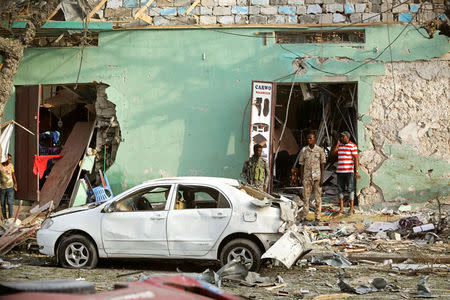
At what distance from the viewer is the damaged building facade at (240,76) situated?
43.4 ft

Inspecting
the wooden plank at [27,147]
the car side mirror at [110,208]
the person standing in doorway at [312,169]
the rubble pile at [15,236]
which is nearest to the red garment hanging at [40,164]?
the wooden plank at [27,147]

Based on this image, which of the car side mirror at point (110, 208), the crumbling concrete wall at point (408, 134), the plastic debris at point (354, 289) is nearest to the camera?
the plastic debris at point (354, 289)

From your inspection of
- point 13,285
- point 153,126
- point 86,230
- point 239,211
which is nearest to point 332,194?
point 153,126

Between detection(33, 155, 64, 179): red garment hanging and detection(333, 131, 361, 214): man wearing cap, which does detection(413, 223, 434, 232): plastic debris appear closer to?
detection(333, 131, 361, 214): man wearing cap

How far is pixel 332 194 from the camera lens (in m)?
14.6

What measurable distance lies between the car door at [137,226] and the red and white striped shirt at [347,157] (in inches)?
199

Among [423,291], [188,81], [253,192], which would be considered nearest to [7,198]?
[188,81]

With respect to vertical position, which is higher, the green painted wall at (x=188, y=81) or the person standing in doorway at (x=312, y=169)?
the green painted wall at (x=188, y=81)

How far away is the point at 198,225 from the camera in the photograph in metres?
8.42

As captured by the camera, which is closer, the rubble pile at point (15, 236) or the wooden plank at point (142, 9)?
the rubble pile at point (15, 236)

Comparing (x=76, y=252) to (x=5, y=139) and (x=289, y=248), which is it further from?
(x=5, y=139)

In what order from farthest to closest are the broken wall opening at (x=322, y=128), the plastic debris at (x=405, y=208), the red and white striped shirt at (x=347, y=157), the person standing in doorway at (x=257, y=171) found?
the broken wall opening at (x=322, y=128), the plastic debris at (x=405, y=208), the red and white striped shirt at (x=347, y=157), the person standing in doorway at (x=257, y=171)

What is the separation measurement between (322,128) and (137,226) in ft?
25.3

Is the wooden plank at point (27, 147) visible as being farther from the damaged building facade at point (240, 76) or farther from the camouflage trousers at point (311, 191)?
the camouflage trousers at point (311, 191)
